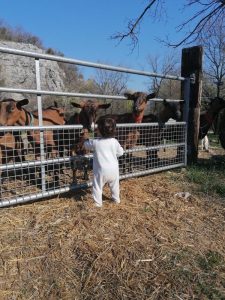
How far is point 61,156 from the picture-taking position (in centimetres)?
564

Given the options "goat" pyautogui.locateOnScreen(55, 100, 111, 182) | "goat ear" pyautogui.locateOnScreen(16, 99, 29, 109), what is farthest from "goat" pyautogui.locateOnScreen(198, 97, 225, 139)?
"goat ear" pyautogui.locateOnScreen(16, 99, 29, 109)

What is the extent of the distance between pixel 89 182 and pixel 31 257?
2.02 m

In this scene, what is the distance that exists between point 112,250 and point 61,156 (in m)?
2.58

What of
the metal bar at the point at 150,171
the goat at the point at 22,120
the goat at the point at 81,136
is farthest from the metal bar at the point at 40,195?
the metal bar at the point at 150,171

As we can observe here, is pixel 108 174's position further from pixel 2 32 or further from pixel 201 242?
pixel 2 32

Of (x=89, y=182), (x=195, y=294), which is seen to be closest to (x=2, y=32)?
(x=89, y=182)

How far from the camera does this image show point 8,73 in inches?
1118

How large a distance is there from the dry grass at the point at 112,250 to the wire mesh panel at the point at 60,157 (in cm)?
40

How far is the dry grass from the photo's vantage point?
2.88m

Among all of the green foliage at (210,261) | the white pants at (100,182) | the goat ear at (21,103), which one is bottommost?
the green foliage at (210,261)

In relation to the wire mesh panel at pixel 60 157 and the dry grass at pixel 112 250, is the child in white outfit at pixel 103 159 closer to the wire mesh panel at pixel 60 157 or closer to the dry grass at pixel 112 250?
the dry grass at pixel 112 250

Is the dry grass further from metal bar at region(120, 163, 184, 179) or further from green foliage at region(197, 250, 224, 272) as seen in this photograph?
metal bar at region(120, 163, 184, 179)

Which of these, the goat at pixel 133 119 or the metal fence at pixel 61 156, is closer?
the metal fence at pixel 61 156

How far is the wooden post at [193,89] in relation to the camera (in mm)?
7105
